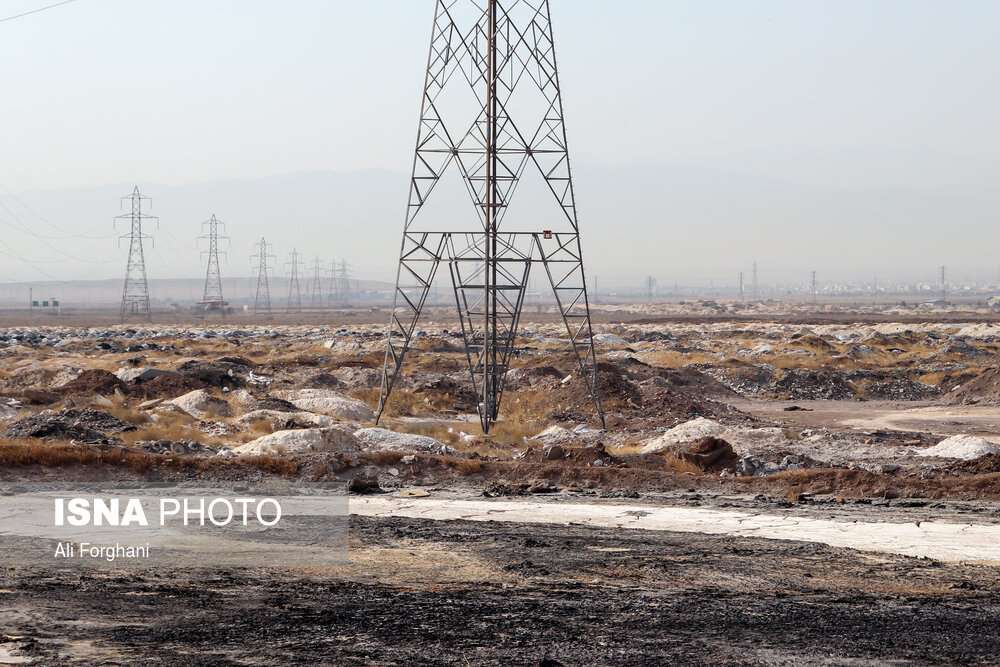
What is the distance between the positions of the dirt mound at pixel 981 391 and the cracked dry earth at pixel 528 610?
1057 inches

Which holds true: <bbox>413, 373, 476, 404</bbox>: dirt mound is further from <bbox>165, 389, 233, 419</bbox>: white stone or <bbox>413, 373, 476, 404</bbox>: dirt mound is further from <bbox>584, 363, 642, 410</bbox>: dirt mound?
<bbox>165, 389, 233, 419</bbox>: white stone

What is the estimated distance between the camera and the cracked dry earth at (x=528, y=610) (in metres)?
8.43

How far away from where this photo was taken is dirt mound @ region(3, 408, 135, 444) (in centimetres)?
2056

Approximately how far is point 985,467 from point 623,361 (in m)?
24.8

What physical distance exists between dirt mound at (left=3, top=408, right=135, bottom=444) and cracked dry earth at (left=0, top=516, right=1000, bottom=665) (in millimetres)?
10413

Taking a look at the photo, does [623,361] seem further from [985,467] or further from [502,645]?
[502,645]

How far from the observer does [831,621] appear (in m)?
9.53

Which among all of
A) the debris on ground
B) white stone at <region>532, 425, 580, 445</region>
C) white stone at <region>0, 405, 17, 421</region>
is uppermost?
white stone at <region>0, 405, 17, 421</region>

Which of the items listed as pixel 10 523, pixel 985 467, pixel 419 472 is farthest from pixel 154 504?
pixel 985 467

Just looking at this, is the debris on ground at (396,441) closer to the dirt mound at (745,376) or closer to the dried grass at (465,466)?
the dried grass at (465,466)

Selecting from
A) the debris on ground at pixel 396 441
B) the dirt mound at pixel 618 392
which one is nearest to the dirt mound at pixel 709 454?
the debris on ground at pixel 396 441

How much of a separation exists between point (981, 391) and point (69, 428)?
31.3m

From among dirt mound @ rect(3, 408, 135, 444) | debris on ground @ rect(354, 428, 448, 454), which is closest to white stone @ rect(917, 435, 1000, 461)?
debris on ground @ rect(354, 428, 448, 454)

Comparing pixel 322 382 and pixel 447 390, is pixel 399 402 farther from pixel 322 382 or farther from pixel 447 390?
pixel 322 382
